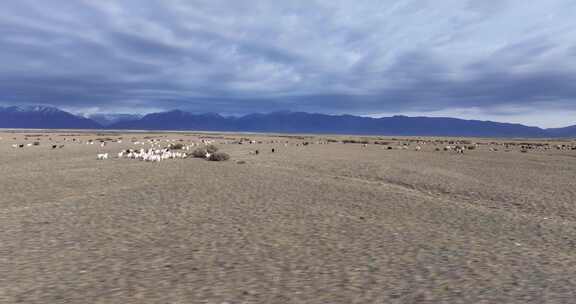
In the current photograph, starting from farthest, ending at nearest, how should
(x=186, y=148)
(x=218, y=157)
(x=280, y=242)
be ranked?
(x=186, y=148) → (x=218, y=157) → (x=280, y=242)

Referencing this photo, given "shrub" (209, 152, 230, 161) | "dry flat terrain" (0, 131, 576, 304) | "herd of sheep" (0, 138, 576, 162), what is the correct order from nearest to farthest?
1. "dry flat terrain" (0, 131, 576, 304)
2. "shrub" (209, 152, 230, 161)
3. "herd of sheep" (0, 138, 576, 162)

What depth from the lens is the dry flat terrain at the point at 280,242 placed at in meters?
5.63

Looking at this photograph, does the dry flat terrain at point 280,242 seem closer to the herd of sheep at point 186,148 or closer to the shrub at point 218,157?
the shrub at point 218,157

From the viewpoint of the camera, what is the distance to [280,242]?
8.06 metres

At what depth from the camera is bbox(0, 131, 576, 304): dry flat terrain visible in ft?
18.5

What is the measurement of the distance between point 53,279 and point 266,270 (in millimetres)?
3218

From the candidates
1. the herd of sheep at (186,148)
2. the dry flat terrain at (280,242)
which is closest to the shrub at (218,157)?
the herd of sheep at (186,148)

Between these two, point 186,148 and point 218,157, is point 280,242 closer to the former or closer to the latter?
point 218,157

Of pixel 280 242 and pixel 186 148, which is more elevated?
pixel 186 148

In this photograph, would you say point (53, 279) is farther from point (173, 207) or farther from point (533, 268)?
point (533, 268)

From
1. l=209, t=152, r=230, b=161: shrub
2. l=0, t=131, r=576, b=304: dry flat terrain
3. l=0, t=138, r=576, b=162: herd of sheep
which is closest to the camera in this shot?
l=0, t=131, r=576, b=304: dry flat terrain

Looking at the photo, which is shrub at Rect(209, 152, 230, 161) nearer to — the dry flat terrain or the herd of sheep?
the herd of sheep

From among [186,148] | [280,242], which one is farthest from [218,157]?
[280,242]

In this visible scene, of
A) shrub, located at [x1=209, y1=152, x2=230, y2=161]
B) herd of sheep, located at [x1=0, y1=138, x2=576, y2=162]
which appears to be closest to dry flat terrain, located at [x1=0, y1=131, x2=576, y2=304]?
shrub, located at [x1=209, y1=152, x2=230, y2=161]
